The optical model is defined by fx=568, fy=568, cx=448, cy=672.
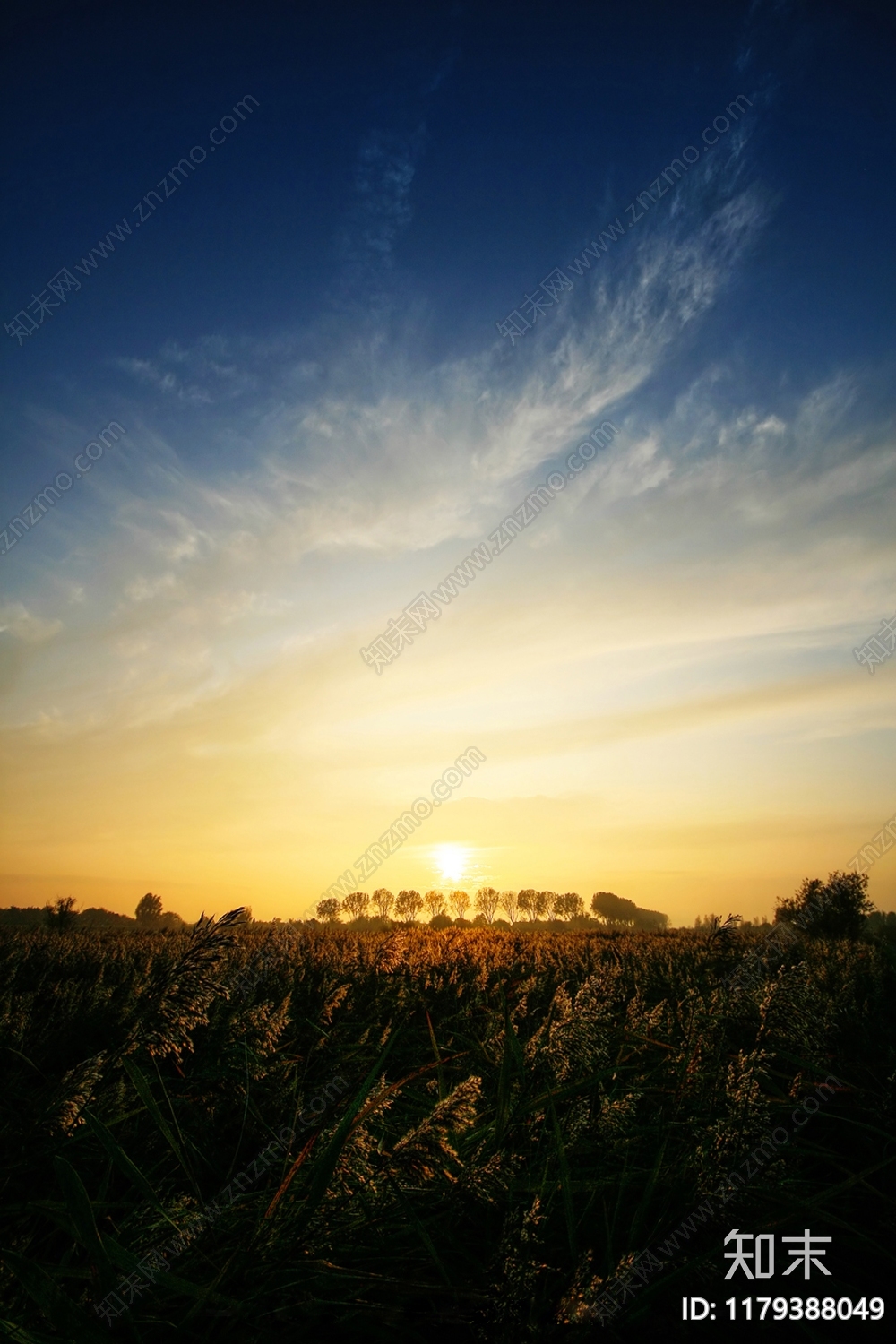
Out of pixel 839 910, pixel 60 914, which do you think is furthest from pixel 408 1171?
pixel 839 910

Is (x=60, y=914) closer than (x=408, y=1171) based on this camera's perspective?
No

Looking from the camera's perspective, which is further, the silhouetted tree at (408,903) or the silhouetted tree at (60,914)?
the silhouetted tree at (408,903)

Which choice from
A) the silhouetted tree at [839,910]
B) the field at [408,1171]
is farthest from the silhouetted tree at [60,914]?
the silhouetted tree at [839,910]

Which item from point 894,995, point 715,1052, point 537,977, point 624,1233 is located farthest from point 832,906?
point 624,1233

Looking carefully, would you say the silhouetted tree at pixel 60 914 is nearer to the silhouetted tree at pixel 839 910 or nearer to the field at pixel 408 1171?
the field at pixel 408 1171

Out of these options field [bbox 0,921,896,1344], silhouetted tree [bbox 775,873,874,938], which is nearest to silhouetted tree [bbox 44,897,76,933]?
field [bbox 0,921,896,1344]

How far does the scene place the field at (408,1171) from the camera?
199cm

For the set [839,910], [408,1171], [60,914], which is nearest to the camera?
[408,1171]

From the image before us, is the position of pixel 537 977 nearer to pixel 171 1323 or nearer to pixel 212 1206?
pixel 212 1206

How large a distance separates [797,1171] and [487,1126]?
176 centimetres

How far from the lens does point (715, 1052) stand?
14.4 feet

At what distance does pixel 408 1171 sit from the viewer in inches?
76.1

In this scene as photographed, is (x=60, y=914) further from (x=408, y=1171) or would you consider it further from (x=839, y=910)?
(x=839, y=910)

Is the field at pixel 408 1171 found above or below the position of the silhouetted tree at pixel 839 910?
below
